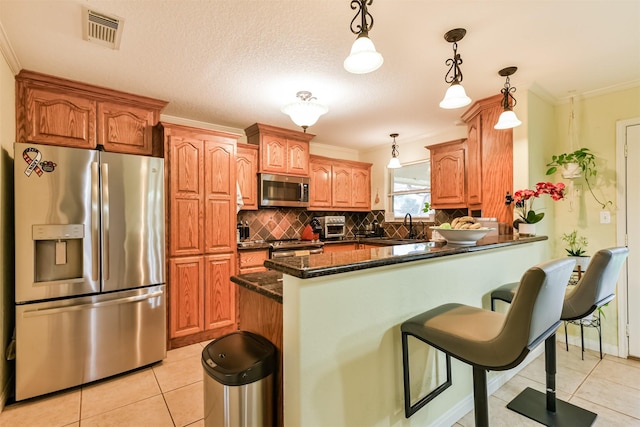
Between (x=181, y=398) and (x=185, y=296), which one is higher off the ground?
(x=185, y=296)

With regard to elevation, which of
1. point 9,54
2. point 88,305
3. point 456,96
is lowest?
point 88,305

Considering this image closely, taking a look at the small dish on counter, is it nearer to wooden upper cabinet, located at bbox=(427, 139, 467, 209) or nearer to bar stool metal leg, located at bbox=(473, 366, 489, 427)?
bar stool metal leg, located at bbox=(473, 366, 489, 427)

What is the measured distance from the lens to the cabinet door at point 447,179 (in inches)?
142

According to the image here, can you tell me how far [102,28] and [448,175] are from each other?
11.7ft

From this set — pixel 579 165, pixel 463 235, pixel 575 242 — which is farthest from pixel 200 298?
pixel 579 165

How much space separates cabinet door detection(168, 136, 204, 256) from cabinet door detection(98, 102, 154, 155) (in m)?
0.29

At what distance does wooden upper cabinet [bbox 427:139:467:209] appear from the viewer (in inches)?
141

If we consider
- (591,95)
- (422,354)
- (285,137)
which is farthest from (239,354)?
(591,95)

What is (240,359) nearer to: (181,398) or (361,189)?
(181,398)

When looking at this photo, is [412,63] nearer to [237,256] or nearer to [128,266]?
[237,256]

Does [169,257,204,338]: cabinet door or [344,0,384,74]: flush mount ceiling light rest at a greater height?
[344,0,384,74]: flush mount ceiling light

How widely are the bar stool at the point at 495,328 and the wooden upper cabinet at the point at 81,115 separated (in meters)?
2.98

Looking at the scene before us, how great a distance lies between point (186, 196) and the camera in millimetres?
3053

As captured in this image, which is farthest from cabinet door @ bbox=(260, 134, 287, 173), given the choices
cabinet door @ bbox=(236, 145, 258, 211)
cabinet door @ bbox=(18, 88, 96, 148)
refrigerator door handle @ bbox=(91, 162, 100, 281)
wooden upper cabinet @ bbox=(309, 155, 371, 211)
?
refrigerator door handle @ bbox=(91, 162, 100, 281)
